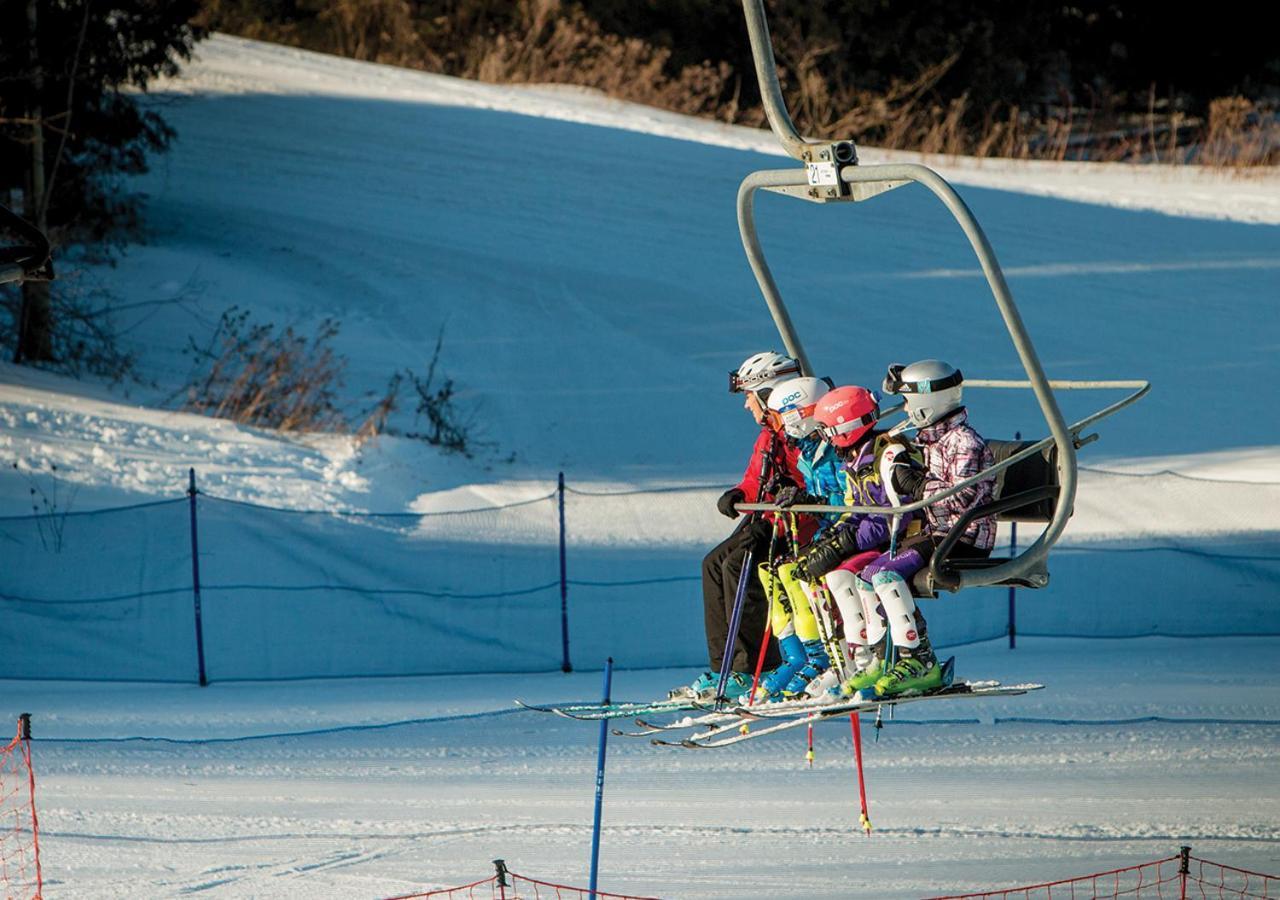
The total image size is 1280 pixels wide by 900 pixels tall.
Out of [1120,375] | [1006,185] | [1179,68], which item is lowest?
[1120,375]

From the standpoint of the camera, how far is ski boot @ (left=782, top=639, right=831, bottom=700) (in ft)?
29.0

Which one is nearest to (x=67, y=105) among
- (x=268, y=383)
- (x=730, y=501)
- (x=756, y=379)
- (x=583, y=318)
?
(x=268, y=383)

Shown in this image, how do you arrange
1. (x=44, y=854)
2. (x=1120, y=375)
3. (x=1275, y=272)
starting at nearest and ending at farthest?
(x=44, y=854) → (x=1120, y=375) → (x=1275, y=272)

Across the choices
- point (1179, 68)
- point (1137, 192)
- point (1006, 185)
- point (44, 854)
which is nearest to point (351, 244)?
point (1006, 185)

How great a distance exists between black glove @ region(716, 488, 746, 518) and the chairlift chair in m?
0.57

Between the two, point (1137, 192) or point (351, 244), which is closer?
point (351, 244)

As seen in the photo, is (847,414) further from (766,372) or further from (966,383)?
(766,372)

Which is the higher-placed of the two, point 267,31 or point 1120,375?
point 267,31

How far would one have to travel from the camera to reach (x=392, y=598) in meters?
15.9

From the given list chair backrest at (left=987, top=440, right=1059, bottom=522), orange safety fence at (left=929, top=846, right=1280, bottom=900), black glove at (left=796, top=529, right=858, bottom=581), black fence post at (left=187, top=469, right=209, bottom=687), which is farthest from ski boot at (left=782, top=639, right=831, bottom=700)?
black fence post at (left=187, top=469, right=209, bottom=687)

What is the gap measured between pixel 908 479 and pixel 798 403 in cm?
71

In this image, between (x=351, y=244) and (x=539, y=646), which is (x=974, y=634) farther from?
(x=351, y=244)

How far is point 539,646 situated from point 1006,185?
55.0ft

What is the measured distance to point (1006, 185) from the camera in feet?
97.7
